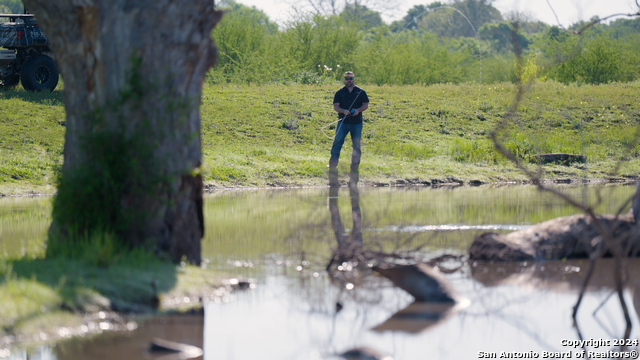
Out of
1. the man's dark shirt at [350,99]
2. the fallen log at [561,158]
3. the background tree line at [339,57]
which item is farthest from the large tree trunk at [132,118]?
the background tree line at [339,57]

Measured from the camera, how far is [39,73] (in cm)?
2233

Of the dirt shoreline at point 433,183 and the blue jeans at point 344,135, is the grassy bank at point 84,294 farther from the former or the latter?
the dirt shoreline at point 433,183

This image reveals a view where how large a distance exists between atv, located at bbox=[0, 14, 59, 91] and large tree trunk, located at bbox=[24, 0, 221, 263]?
627 inches

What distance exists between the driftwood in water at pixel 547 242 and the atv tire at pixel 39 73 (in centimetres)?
1740

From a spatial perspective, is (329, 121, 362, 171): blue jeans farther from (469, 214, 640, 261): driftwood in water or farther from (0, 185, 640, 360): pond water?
(469, 214, 640, 261): driftwood in water

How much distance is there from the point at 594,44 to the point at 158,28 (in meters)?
34.9

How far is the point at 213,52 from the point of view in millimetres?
6730

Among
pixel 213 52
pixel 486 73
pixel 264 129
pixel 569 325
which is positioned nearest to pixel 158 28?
pixel 213 52

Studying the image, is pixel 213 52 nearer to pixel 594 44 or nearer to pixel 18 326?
pixel 18 326

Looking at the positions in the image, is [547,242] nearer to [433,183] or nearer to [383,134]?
[433,183]

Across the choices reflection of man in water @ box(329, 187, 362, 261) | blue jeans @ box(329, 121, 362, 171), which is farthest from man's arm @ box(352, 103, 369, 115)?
reflection of man in water @ box(329, 187, 362, 261)

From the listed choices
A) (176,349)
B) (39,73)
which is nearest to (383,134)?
(39,73)

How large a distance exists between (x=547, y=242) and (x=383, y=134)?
48.2 feet

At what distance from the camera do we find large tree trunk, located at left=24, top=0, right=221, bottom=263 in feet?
20.3
